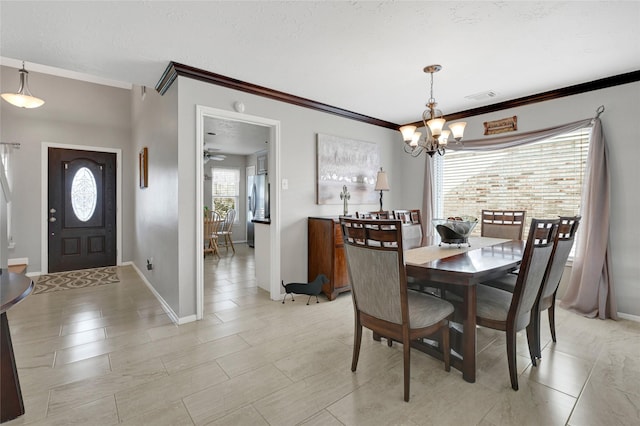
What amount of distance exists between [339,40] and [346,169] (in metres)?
2.09

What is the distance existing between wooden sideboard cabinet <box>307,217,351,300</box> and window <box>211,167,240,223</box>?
5.00m

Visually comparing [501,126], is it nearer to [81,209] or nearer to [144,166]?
[144,166]

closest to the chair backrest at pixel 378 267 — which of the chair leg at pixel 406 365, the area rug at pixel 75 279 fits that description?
the chair leg at pixel 406 365

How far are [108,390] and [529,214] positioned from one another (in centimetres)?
463

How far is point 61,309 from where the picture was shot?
327 cm

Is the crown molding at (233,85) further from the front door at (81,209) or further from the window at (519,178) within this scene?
the front door at (81,209)

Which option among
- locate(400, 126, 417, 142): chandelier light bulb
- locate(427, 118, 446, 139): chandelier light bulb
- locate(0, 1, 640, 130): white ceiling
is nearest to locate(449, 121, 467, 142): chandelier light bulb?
locate(427, 118, 446, 139): chandelier light bulb

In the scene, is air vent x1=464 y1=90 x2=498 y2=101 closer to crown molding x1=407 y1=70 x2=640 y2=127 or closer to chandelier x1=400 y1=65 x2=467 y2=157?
crown molding x1=407 y1=70 x2=640 y2=127

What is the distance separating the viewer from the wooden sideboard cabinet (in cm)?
359

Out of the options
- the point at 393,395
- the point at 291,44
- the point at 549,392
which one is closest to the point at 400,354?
the point at 393,395

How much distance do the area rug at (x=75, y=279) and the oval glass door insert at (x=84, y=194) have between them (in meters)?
0.93

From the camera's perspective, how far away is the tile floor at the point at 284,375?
1.67m

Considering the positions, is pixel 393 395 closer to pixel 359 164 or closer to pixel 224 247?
pixel 359 164

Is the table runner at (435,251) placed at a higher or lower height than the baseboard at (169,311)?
higher
